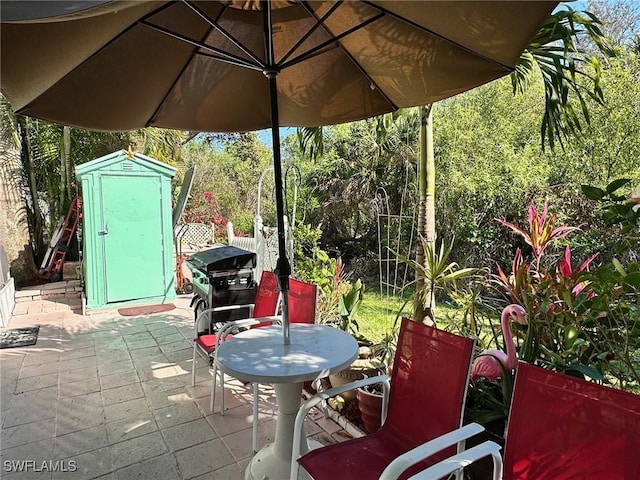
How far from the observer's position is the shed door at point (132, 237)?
547cm

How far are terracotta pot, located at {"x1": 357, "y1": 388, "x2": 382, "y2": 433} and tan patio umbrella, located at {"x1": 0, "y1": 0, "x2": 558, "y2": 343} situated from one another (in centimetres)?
80

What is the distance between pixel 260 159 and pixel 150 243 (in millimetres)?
8190

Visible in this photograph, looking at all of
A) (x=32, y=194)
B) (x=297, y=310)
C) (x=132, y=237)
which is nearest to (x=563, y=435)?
(x=297, y=310)

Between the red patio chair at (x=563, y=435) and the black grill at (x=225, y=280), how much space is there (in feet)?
9.34

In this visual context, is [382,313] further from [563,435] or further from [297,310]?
[563,435]

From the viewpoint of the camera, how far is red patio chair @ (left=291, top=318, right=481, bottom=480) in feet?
5.22

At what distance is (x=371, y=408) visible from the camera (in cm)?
244

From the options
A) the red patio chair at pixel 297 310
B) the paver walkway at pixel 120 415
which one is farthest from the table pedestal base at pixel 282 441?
the red patio chair at pixel 297 310

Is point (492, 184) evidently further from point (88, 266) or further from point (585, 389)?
point (88, 266)

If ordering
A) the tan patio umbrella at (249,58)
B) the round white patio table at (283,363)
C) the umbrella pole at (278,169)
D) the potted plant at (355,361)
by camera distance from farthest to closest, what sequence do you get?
the potted plant at (355,361) → the umbrella pole at (278,169) → the round white patio table at (283,363) → the tan patio umbrella at (249,58)

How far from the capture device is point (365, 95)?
8.90 ft

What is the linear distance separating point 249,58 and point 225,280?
209 cm

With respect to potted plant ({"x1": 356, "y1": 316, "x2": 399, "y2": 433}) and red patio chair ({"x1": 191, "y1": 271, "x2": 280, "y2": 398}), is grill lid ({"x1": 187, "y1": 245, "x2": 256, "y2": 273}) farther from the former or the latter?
potted plant ({"x1": 356, "y1": 316, "x2": 399, "y2": 433})

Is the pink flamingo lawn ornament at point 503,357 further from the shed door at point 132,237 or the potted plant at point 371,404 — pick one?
the shed door at point 132,237
